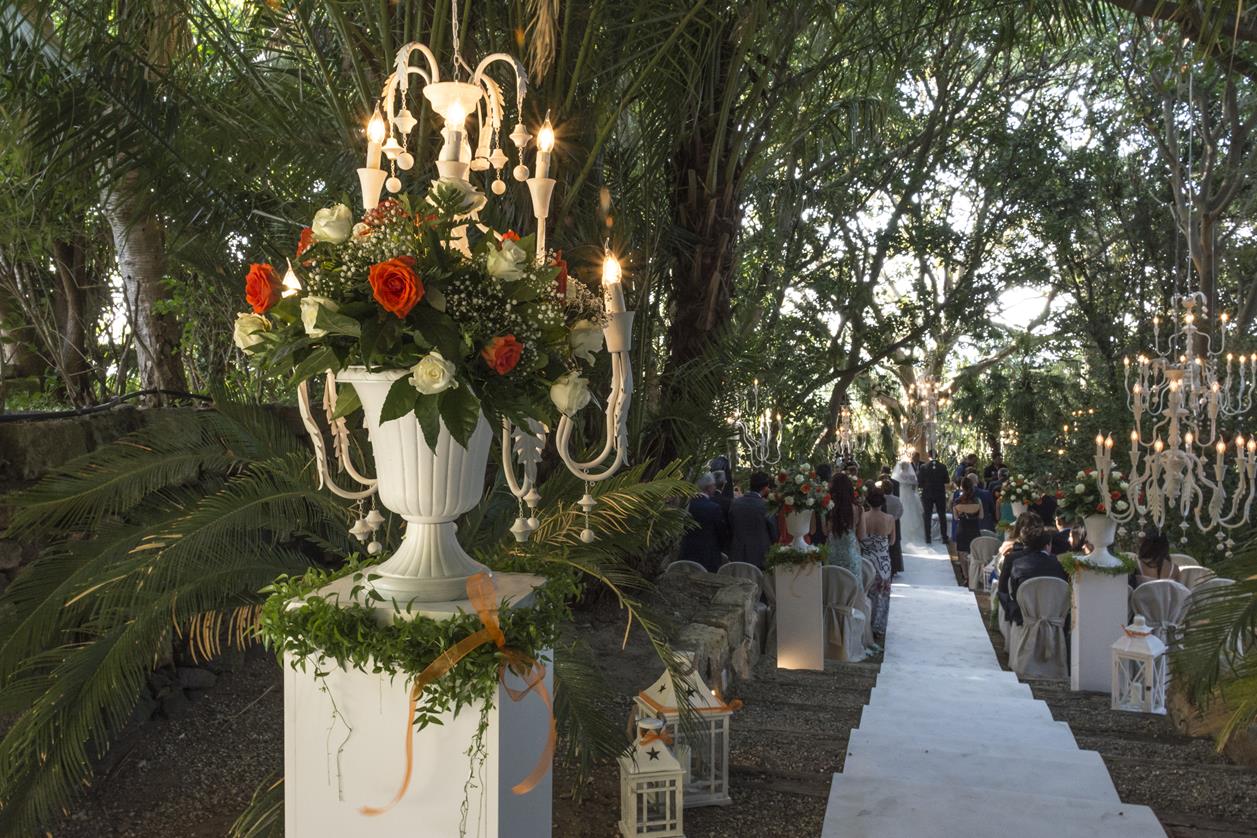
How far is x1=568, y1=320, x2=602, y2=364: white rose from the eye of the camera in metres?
2.55

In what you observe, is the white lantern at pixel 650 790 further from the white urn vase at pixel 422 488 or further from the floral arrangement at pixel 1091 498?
the floral arrangement at pixel 1091 498

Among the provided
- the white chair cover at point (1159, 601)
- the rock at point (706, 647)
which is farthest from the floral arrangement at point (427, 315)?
the white chair cover at point (1159, 601)

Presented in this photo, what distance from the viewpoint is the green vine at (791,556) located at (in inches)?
341

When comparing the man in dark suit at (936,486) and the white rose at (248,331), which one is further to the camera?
the man in dark suit at (936,486)

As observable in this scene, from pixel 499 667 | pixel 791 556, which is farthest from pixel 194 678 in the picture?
pixel 791 556

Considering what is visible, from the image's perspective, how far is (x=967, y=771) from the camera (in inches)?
196

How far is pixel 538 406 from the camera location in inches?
101

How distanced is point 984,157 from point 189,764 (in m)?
12.9

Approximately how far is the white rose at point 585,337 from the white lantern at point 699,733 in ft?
5.90

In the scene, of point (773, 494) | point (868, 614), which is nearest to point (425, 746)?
point (773, 494)

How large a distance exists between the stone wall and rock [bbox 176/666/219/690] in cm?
227

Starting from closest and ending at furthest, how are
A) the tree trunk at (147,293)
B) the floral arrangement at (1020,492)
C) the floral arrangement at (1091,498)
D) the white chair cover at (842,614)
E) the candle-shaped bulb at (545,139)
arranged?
the candle-shaped bulb at (545,139) < the tree trunk at (147,293) < the floral arrangement at (1091,498) < the white chair cover at (842,614) < the floral arrangement at (1020,492)

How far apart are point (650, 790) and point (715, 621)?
3.06m

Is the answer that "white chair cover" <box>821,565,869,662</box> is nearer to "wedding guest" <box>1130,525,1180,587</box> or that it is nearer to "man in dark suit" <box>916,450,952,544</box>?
"wedding guest" <box>1130,525,1180,587</box>
